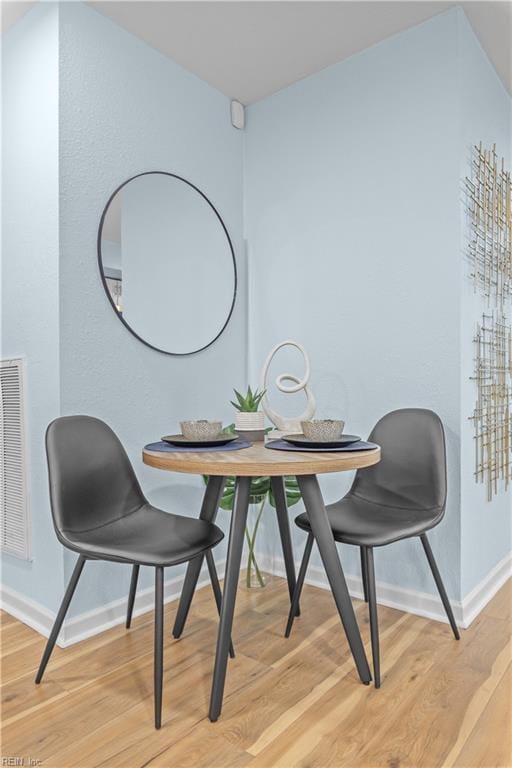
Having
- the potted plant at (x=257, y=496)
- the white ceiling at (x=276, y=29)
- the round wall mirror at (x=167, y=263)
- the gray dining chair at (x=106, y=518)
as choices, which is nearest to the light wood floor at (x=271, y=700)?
the gray dining chair at (x=106, y=518)

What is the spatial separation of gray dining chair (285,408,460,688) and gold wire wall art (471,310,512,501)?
1.12 feet

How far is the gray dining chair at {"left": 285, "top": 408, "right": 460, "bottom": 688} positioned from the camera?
189cm

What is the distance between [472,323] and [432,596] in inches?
45.5

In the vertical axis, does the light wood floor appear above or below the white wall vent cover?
below

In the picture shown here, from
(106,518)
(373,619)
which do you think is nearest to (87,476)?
(106,518)

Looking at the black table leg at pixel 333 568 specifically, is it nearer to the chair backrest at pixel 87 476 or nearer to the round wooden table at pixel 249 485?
the round wooden table at pixel 249 485

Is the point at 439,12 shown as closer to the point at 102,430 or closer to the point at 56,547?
the point at 102,430

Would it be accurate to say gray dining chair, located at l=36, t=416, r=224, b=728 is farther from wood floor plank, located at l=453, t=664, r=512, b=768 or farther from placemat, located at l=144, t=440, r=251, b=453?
wood floor plank, located at l=453, t=664, r=512, b=768

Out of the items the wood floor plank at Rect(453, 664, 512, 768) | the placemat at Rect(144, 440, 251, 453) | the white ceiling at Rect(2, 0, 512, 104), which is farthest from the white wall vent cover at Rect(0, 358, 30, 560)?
the wood floor plank at Rect(453, 664, 512, 768)

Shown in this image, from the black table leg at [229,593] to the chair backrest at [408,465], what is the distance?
738 mm


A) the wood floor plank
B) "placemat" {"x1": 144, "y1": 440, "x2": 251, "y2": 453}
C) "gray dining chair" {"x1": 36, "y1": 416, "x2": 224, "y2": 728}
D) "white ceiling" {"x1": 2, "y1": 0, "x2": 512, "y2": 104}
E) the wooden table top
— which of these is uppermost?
"white ceiling" {"x1": 2, "y1": 0, "x2": 512, "y2": 104}

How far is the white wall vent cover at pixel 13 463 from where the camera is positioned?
2.21 meters

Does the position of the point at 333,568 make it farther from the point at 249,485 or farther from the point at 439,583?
the point at 439,583

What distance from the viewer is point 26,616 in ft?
7.22
